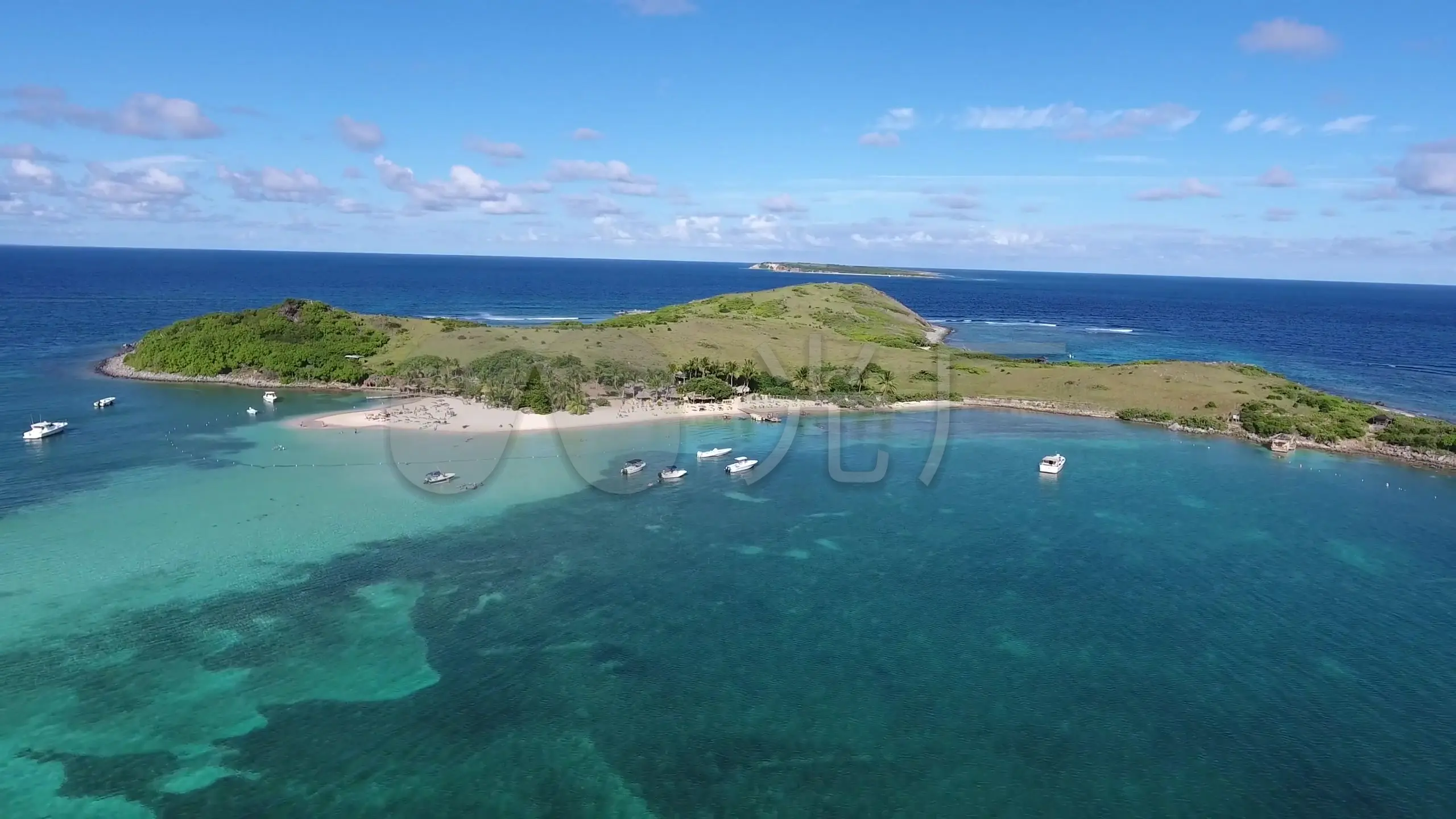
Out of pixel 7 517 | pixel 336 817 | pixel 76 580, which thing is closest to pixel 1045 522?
pixel 336 817

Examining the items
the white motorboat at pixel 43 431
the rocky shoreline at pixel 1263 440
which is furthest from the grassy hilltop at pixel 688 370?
the white motorboat at pixel 43 431

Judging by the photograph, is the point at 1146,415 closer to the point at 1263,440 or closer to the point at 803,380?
the point at 1263,440

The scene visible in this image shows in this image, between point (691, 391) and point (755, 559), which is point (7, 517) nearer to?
point (755, 559)

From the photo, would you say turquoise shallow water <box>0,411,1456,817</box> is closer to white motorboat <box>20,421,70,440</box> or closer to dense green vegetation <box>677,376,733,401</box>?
white motorboat <box>20,421,70,440</box>

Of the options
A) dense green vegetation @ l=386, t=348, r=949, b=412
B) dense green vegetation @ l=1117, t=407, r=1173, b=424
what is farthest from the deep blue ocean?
dense green vegetation @ l=386, t=348, r=949, b=412

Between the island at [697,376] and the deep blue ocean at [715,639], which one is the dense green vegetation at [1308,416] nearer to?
the island at [697,376]

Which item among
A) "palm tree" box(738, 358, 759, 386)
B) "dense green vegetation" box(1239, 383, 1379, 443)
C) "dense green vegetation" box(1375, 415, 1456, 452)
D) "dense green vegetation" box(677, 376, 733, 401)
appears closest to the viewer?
"dense green vegetation" box(1375, 415, 1456, 452)

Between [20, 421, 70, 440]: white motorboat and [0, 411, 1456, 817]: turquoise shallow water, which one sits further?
[20, 421, 70, 440]: white motorboat
